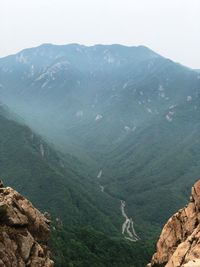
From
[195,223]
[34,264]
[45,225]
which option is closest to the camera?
[34,264]

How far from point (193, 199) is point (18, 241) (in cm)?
4058

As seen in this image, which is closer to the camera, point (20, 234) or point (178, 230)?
point (20, 234)

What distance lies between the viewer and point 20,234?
239 feet

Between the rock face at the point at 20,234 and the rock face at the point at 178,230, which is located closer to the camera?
the rock face at the point at 20,234

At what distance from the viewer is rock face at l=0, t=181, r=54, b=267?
68375mm

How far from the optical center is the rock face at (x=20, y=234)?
68.4 meters

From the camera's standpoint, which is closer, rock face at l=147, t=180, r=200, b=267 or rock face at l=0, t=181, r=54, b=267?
rock face at l=0, t=181, r=54, b=267

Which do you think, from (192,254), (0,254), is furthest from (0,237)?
(192,254)

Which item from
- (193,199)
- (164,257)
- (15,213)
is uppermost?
(193,199)

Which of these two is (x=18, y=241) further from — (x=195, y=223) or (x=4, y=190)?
(x=195, y=223)

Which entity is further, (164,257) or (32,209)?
(164,257)

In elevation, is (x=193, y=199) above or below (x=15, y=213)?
above

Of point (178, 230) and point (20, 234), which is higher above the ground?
point (178, 230)

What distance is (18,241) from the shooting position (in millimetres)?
71188
